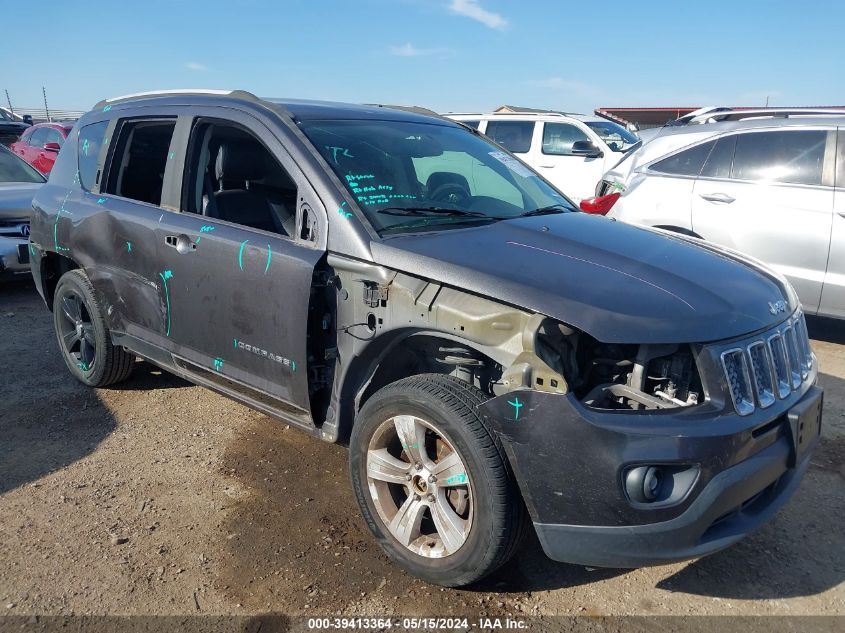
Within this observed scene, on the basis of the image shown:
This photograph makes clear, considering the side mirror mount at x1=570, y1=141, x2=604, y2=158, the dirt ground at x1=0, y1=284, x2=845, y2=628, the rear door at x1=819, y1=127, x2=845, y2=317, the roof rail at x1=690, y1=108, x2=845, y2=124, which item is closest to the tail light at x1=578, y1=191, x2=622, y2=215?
the roof rail at x1=690, y1=108, x2=845, y2=124

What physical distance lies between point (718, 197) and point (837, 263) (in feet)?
3.42

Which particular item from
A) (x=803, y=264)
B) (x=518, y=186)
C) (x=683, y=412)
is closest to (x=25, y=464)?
(x=518, y=186)

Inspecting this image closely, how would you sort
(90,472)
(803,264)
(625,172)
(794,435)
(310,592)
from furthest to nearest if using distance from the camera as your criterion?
(625,172) → (803,264) → (90,472) → (310,592) → (794,435)

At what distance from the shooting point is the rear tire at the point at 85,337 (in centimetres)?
439

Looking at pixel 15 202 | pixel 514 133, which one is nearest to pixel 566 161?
pixel 514 133

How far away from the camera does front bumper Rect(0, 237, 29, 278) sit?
23.1ft

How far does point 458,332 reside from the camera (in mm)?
2570

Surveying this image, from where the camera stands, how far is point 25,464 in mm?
3723

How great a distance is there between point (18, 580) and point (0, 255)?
5328mm

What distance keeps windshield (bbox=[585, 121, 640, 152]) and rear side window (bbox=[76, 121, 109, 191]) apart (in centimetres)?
823

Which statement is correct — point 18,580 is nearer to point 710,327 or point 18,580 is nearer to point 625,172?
point 710,327

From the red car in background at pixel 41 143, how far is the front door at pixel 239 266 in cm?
1127

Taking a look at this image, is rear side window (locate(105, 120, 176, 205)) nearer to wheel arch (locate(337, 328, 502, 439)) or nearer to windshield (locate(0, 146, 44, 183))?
wheel arch (locate(337, 328, 502, 439))

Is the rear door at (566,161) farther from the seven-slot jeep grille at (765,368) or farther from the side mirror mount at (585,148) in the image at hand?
the seven-slot jeep grille at (765,368)
